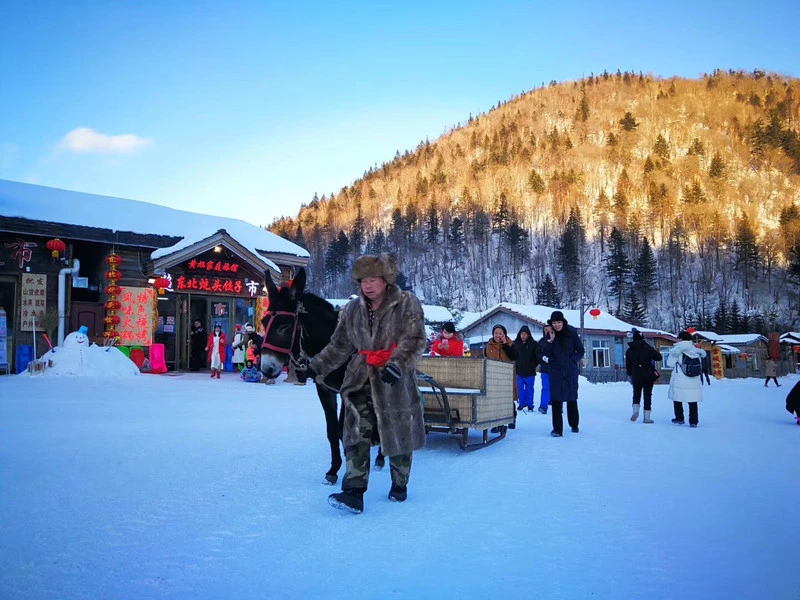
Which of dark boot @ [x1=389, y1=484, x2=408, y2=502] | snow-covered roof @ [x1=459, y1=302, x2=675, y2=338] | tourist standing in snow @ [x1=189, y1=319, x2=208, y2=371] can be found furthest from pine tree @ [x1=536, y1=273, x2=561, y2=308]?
dark boot @ [x1=389, y1=484, x2=408, y2=502]

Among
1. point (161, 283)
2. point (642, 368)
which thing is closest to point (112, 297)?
point (161, 283)

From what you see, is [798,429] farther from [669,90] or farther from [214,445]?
[669,90]

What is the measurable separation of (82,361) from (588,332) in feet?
109

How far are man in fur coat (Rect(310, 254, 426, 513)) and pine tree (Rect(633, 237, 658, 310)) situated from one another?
80607 millimetres

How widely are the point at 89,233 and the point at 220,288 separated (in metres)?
4.45

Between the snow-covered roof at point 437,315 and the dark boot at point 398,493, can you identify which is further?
the snow-covered roof at point 437,315

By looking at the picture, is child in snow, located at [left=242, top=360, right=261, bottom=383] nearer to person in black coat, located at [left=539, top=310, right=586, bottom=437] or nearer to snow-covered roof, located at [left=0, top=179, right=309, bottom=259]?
snow-covered roof, located at [left=0, top=179, right=309, bottom=259]

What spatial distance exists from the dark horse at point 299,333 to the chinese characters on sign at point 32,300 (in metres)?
15.7

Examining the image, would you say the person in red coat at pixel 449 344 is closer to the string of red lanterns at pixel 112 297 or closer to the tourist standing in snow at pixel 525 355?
the tourist standing in snow at pixel 525 355

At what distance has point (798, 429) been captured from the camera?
9.73 metres

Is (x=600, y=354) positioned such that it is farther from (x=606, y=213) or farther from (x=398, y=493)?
(x=606, y=213)

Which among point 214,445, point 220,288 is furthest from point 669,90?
point 214,445

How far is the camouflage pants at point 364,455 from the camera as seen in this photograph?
4.22 meters

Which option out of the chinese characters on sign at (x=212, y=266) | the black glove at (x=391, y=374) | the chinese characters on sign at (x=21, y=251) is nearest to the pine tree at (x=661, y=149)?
the chinese characters on sign at (x=212, y=266)
